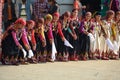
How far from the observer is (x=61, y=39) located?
39.1 ft

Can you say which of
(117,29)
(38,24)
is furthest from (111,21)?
(38,24)

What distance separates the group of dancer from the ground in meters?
0.33

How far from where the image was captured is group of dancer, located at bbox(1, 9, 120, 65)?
10906 millimetres

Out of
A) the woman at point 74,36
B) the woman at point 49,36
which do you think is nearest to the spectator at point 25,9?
the woman at point 74,36

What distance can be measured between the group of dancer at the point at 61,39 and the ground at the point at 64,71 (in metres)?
0.33

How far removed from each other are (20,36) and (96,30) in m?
2.49

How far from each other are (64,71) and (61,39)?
5.85ft

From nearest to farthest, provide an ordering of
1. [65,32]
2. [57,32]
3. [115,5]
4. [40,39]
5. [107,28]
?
[40,39] → [57,32] → [65,32] → [107,28] → [115,5]

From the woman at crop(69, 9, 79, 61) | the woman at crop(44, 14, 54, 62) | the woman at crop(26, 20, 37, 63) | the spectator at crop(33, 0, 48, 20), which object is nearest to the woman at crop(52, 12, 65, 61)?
the woman at crop(44, 14, 54, 62)

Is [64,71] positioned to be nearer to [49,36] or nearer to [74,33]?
[49,36]

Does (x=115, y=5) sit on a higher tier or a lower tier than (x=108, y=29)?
higher

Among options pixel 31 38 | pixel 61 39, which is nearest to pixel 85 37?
pixel 61 39

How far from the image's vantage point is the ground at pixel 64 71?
9.52 meters

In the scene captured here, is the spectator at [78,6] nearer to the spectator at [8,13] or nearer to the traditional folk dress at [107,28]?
the spectator at [8,13]
